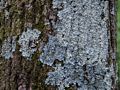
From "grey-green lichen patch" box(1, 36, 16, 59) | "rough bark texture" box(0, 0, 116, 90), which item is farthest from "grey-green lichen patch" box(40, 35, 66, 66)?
"grey-green lichen patch" box(1, 36, 16, 59)

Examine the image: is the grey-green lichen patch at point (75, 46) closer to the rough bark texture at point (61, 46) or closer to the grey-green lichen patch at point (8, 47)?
the rough bark texture at point (61, 46)

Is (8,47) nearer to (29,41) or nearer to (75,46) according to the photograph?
(29,41)

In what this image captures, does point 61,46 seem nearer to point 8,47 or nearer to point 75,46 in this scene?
point 75,46

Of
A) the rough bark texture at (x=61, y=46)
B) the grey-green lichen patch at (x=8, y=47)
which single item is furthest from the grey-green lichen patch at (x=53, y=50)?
the grey-green lichen patch at (x=8, y=47)

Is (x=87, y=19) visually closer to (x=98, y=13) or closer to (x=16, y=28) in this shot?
(x=98, y=13)

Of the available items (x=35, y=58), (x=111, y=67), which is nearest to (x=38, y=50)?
(x=35, y=58)

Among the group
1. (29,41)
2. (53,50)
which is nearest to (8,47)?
(29,41)
